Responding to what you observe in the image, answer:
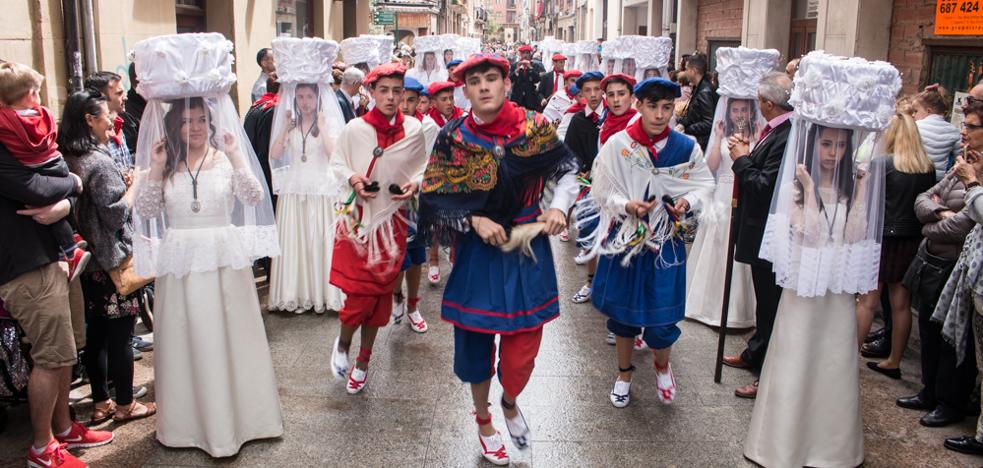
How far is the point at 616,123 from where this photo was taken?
6.17 metres

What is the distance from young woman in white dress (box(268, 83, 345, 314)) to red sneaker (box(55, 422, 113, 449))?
2.23 m

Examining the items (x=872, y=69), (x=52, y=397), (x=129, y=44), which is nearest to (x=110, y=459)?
(x=52, y=397)

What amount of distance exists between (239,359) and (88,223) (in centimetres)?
107

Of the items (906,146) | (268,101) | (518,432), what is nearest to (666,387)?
(518,432)

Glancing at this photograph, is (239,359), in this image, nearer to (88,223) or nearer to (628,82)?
(88,223)

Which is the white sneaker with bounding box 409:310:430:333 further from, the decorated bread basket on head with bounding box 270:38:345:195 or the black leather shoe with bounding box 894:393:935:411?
the black leather shoe with bounding box 894:393:935:411

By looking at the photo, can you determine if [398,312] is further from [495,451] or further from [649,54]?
[649,54]

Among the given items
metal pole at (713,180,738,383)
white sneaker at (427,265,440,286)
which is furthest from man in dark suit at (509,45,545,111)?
metal pole at (713,180,738,383)

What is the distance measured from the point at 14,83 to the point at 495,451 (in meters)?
2.81

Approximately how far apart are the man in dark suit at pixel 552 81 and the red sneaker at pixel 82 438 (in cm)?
1173

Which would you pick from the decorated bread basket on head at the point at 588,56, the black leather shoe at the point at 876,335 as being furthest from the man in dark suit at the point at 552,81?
the black leather shoe at the point at 876,335

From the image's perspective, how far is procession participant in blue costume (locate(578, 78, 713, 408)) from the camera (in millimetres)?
4656

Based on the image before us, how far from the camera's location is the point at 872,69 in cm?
363

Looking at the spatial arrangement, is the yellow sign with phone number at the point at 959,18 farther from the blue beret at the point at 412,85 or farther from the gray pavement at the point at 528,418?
the blue beret at the point at 412,85
